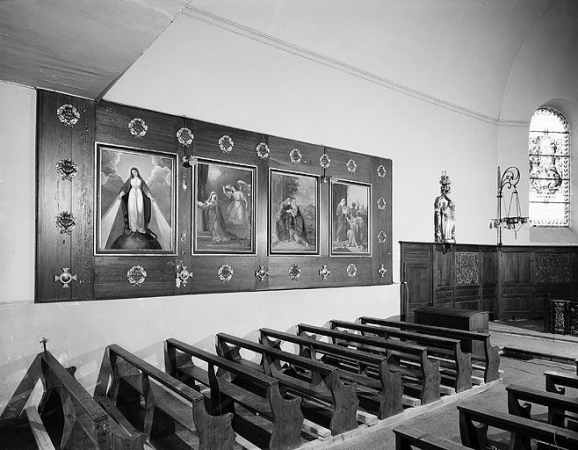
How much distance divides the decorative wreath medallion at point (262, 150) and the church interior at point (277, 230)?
0.08 ft

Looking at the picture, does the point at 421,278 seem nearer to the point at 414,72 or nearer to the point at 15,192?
the point at 414,72

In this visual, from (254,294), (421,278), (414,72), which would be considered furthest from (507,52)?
(254,294)

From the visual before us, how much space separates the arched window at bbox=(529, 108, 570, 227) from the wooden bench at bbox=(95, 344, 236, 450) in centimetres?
935

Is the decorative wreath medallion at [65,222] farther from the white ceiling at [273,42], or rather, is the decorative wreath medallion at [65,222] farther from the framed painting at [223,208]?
the framed painting at [223,208]

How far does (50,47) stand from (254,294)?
12.9ft

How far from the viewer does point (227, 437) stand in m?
3.55

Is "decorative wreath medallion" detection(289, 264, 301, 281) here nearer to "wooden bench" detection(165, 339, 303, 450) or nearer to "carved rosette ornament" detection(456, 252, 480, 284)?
"wooden bench" detection(165, 339, 303, 450)

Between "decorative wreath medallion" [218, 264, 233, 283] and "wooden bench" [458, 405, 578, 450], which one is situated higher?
"decorative wreath medallion" [218, 264, 233, 283]

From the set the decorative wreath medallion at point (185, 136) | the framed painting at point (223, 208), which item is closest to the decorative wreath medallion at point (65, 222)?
the framed painting at point (223, 208)

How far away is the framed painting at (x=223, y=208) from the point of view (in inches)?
238

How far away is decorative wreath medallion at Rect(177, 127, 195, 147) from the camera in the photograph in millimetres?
5918

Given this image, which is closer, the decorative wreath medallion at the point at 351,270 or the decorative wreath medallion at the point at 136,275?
the decorative wreath medallion at the point at 136,275

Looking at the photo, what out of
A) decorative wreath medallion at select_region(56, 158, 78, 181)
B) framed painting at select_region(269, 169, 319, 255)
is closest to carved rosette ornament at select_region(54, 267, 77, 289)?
decorative wreath medallion at select_region(56, 158, 78, 181)

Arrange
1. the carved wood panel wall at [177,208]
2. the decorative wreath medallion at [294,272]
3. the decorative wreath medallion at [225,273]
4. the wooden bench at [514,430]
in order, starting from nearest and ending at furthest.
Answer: the wooden bench at [514,430] < the carved wood panel wall at [177,208] < the decorative wreath medallion at [225,273] < the decorative wreath medallion at [294,272]
